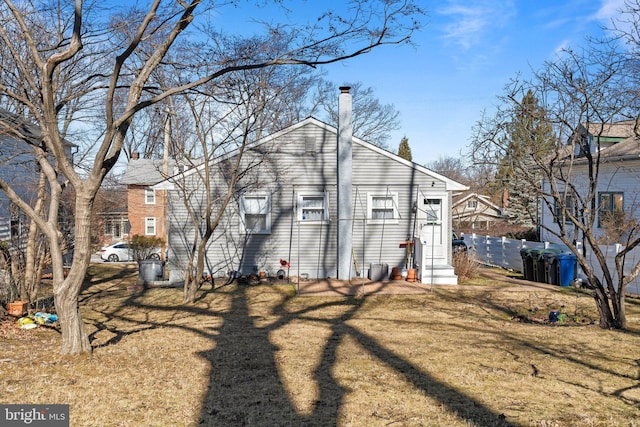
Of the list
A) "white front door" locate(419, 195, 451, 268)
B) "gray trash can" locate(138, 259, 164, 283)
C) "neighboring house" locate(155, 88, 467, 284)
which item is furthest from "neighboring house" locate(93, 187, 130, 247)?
"white front door" locate(419, 195, 451, 268)

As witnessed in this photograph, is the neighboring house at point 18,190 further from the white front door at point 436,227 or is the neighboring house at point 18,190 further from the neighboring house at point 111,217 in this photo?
the white front door at point 436,227

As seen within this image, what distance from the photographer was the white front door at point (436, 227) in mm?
16656

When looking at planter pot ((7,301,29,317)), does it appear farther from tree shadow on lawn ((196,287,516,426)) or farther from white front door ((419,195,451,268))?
white front door ((419,195,451,268))

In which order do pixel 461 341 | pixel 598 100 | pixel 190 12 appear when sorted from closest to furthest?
1. pixel 190 12
2. pixel 461 341
3. pixel 598 100

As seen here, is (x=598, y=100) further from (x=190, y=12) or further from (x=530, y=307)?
(x=190, y=12)

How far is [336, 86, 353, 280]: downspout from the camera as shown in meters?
16.2

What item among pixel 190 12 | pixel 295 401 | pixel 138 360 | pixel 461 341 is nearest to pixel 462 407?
pixel 295 401

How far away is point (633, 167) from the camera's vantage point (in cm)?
1980

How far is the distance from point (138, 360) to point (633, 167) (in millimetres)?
19034

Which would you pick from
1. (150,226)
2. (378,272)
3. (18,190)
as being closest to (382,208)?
(378,272)

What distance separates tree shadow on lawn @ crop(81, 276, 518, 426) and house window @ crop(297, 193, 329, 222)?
5.07 meters

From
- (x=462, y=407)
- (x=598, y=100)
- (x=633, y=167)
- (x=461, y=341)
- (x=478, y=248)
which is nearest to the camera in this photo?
(x=462, y=407)

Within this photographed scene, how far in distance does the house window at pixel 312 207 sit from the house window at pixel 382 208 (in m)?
1.38

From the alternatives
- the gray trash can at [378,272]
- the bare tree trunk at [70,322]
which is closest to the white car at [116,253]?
the gray trash can at [378,272]
